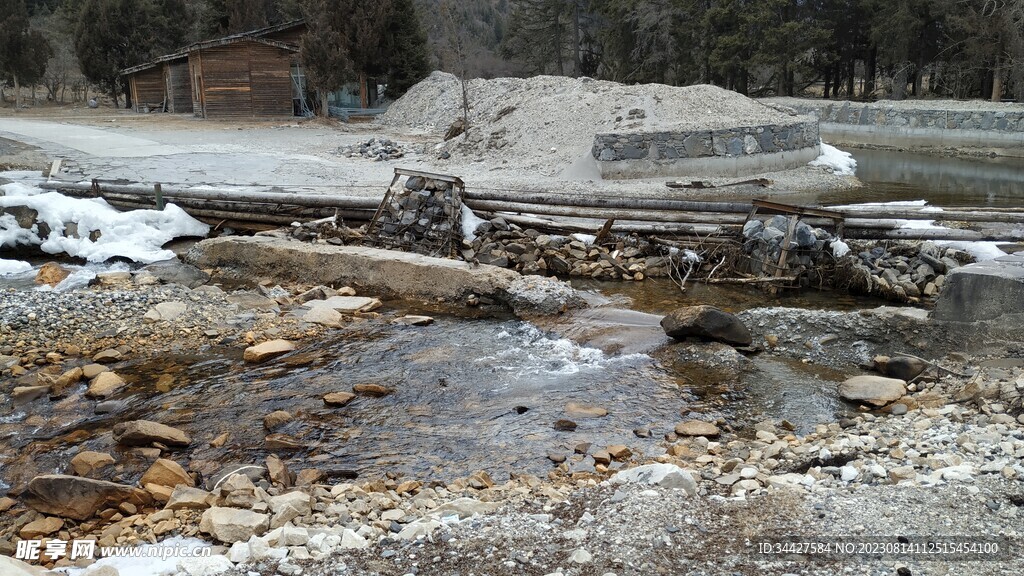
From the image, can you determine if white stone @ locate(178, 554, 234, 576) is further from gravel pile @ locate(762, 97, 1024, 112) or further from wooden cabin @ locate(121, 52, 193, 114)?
wooden cabin @ locate(121, 52, 193, 114)

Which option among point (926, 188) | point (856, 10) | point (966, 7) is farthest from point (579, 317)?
point (856, 10)

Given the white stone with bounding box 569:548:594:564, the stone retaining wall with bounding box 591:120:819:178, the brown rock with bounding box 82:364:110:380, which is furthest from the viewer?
the stone retaining wall with bounding box 591:120:819:178

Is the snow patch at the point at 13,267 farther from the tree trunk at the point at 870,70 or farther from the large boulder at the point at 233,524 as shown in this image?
the tree trunk at the point at 870,70

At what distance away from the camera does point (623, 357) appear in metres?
7.66

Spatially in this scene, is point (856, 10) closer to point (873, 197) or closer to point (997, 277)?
point (873, 197)

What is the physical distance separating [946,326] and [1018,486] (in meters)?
3.42

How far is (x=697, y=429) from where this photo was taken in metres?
5.97

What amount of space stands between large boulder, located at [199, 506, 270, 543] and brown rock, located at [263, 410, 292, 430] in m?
1.67

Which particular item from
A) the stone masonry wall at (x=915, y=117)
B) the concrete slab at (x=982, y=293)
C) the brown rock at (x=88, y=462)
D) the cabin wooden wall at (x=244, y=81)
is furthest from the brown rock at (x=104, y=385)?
the stone masonry wall at (x=915, y=117)

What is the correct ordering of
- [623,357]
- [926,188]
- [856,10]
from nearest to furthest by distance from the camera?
1. [623,357]
2. [926,188]
3. [856,10]

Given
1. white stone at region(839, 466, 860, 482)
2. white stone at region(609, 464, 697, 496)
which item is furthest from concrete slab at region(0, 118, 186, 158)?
white stone at region(839, 466, 860, 482)

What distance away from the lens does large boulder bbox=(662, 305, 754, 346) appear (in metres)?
7.73

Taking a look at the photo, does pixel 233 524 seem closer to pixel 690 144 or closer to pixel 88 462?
pixel 88 462

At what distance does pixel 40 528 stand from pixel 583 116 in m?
17.7
